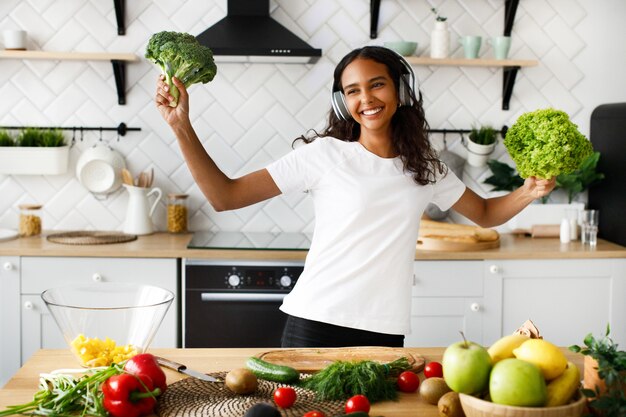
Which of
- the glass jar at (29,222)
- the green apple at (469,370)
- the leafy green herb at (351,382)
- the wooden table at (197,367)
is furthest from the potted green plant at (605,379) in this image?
the glass jar at (29,222)

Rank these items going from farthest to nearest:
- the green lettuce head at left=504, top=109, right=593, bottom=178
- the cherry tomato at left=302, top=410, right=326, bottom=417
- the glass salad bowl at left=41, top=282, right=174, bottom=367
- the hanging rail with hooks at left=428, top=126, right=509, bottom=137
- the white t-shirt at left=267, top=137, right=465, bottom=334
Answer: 1. the hanging rail with hooks at left=428, top=126, right=509, bottom=137
2. the white t-shirt at left=267, top=137, right=465, bottom=334
3. the green lettuce head at left=504, top=109, right=593, bottom=178
4. the glass salad bowl at left=41, top=282, right=174, bottom=367
5. the cherry tomato at left=302, top=410, right=326, bottom=417

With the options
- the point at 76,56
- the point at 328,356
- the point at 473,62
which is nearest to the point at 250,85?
the point at 76,56

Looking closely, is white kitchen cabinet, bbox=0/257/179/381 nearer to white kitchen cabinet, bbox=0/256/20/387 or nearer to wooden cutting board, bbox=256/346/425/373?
white kitchen cabinet, bbox=0/256/20/387

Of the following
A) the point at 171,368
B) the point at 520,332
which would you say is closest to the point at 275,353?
the point at 171,368

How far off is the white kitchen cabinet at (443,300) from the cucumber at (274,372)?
1.82 m

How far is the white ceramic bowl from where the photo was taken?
4.02 m

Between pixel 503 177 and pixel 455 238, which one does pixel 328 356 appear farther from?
pixel 503 177

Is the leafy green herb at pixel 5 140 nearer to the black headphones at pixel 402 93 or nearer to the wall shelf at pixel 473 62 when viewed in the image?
the wall shelf at pixel 473 62

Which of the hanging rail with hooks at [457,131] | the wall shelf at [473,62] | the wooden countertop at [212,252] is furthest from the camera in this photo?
the hanging rail with hooks at [457,131]

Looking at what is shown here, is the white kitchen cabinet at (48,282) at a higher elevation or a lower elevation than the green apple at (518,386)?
lower

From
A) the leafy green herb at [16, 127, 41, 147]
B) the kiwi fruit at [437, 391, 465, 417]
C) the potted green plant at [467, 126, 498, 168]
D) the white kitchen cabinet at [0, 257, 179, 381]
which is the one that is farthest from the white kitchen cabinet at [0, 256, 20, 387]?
the kiwi fruit at [437, 391, 465, 417]

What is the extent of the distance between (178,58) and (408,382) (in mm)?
964

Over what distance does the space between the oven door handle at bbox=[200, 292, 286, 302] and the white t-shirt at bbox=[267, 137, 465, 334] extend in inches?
47.2

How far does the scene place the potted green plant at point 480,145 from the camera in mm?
4111
